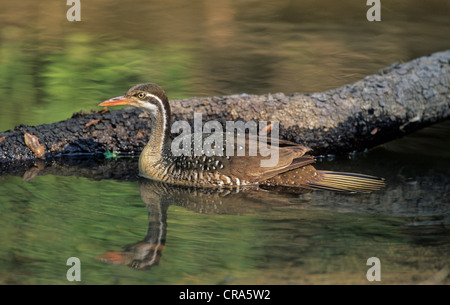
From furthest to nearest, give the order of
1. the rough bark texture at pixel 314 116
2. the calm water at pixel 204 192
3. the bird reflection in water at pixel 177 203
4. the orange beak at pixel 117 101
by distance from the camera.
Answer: the rough bark texture at pixel 314 116
the orange beak at pixel 117 101
the bird reflection in water at pixel 177 203
the calm water at pixel 204 192

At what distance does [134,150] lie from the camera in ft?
26.3

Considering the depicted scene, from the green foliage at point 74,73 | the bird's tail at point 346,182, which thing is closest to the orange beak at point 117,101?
the green foliage at point 74,73

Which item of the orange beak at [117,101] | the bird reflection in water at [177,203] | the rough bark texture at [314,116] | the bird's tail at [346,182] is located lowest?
the bird reflection in water at [177,203]

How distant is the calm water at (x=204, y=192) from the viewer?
16.4 feet

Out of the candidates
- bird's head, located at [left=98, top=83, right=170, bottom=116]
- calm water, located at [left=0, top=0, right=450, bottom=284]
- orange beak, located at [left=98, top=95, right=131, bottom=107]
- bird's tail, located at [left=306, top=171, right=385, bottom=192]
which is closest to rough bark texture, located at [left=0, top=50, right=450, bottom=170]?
calm water, located at [left=0, top=0, right=450, bottom=284]

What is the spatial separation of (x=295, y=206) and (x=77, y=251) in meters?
2.19

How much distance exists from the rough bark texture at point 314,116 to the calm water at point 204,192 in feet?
0.89

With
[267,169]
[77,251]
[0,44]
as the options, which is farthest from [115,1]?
[77,251]

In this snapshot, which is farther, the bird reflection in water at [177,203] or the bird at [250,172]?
the bird at [250,172]

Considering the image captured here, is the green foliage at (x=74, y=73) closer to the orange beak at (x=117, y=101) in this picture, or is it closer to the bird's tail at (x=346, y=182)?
the orange beak at (x=117, y=101)

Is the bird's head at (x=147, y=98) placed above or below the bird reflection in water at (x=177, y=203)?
above

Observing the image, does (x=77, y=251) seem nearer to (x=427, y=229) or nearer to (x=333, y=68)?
(x=427, y=229)

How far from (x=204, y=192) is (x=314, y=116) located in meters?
1.84

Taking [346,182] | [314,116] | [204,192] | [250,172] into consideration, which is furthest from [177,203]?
[314,116]
